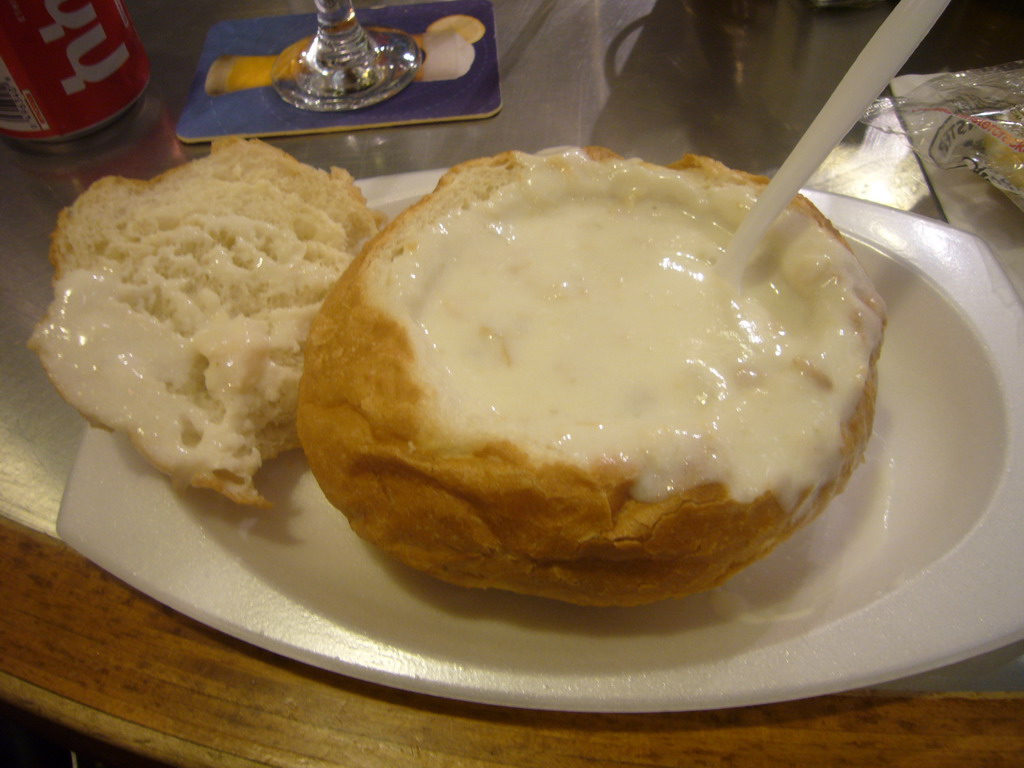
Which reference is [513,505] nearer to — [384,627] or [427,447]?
Result: [427,447]

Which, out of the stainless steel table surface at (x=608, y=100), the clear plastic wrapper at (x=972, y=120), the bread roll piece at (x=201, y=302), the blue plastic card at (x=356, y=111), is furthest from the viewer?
the blue plastic card at (x=356, y=111)

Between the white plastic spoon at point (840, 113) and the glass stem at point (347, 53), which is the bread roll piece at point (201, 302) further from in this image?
the glass stem at point (347, 53)

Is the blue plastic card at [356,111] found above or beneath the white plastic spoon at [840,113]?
beneath

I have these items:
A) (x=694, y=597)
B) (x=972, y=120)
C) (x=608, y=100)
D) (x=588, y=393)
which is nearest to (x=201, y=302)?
(x=588, y=393)

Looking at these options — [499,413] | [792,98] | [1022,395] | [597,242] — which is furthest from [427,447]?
[792,98]

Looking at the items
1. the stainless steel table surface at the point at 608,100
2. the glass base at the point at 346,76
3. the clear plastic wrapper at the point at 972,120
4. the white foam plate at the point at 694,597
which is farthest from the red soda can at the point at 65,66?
the clear plastic wrapper at the point at 972,120

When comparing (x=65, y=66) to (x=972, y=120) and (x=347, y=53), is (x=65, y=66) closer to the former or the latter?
(x=347, y=53)
